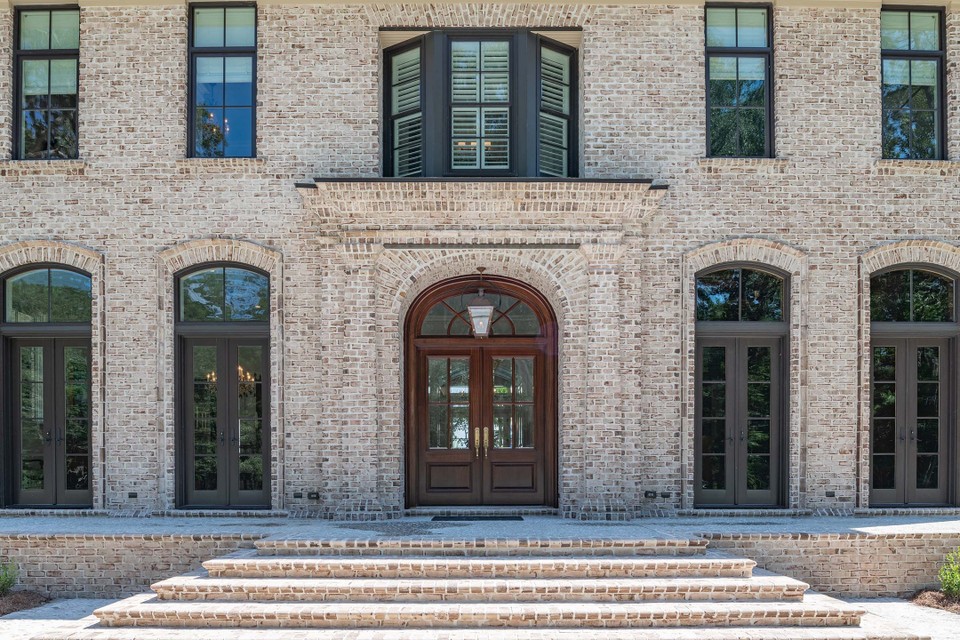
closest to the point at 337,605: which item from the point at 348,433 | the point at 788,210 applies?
the point at 348,433

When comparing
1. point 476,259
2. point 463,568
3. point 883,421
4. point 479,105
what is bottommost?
point 463,568

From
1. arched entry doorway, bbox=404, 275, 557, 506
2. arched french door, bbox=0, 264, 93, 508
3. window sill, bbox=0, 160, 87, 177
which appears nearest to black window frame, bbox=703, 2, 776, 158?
arched entry doorway, bbox=404, 275, 557, 506

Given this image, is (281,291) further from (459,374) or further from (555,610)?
(555,610)

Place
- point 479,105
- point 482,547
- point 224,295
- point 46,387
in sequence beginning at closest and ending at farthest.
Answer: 1. point 482,547
2. point 479,105
3. point 224,295
4. point 46,387

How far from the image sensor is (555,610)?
7293 millimetres

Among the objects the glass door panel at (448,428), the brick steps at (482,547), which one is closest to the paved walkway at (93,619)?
the brick steps at (482,547)

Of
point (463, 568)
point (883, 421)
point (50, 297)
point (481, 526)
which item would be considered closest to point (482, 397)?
point (481, 526)

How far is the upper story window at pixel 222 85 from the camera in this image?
33.8 ft

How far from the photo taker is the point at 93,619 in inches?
313

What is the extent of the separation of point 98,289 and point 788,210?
8.81 meters

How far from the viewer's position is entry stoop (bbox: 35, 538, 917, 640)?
714cm

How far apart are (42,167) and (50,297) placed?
1.66 m

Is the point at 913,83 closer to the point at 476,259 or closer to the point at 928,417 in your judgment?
the point at 928,417

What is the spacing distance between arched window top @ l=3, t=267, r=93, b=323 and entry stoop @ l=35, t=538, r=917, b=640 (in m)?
4.14
